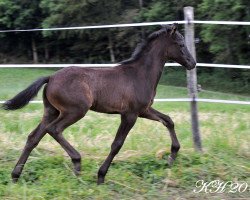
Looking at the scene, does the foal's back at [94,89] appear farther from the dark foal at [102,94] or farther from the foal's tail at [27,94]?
the foal's tail at [27,94]

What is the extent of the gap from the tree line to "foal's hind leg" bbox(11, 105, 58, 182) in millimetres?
13907

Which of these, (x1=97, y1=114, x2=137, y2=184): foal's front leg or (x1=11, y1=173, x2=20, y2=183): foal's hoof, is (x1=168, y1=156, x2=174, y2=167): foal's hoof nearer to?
(x1=97, y1=114, x2=137, y2=184): foal's front leg

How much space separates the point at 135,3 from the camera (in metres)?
26.9

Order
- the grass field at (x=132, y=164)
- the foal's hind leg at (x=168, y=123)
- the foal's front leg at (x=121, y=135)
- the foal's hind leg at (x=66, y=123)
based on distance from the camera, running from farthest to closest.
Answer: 1. the foal's hind leg at (x=168, y=123)
2. the foal's front leg at (x=121, y=135)
3. the foal's hind leg at (x=66, y=123)
4. the grass field at (x=132, y=164)

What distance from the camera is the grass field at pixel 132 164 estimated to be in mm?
4992

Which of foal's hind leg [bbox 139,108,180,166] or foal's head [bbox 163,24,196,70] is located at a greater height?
foal's head [bbox 163,24,196,70]

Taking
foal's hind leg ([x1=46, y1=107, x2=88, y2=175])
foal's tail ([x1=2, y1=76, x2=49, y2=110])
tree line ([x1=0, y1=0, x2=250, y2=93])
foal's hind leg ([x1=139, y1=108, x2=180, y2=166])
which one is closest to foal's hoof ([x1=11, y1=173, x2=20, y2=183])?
foal's hind leg ([x1=46, y1=107, x2=88, y2=175])

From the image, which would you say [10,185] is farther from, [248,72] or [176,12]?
[176,12]

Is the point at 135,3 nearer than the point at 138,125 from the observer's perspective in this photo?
No

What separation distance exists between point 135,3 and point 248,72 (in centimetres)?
1011

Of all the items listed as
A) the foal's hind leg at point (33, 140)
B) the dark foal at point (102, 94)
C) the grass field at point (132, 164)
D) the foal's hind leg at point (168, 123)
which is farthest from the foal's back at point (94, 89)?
the grass field at point (132, 164)

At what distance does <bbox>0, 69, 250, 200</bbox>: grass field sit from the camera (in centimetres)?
499

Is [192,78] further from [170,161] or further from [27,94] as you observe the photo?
[27,94]

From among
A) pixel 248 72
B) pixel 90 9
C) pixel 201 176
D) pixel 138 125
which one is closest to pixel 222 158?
pixel 201 176
